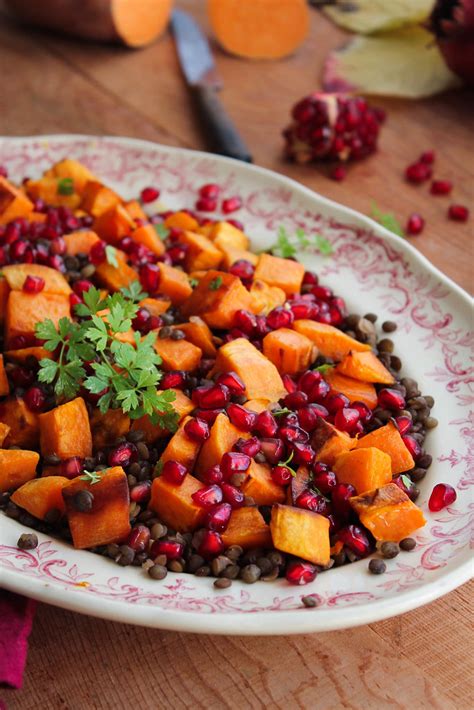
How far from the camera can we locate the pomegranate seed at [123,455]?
282 cm

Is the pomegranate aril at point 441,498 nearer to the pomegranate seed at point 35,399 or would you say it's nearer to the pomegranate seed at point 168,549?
the pomegranate seed at point 168,549

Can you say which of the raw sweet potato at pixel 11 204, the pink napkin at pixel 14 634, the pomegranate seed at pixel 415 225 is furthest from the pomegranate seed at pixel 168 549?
the pomegranate seed at pixel 415 225

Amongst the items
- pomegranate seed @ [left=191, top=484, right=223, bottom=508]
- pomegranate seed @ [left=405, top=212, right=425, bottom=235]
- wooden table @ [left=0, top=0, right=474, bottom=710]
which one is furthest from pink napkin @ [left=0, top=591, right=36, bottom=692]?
pomegranate seed @ [left=405, top=212, right=425, bottom=235]

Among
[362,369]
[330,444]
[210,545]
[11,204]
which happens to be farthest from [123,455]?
[11,204]

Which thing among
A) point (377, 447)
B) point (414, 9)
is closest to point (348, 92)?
point (414, 9)

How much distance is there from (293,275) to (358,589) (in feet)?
4.97

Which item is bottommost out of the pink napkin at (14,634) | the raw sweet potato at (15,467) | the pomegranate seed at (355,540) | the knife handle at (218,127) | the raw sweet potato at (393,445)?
the pink napkin at (14,634)

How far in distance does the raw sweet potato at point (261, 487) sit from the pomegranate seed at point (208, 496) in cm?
9

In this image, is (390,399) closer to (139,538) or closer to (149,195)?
(139,538)

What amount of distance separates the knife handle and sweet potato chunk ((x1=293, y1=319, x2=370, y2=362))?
1828mm

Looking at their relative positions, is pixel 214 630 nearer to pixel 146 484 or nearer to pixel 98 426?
pixel 146 484

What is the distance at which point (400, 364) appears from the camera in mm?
3357

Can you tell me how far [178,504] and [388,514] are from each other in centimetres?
62

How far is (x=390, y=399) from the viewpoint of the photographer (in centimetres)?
311
